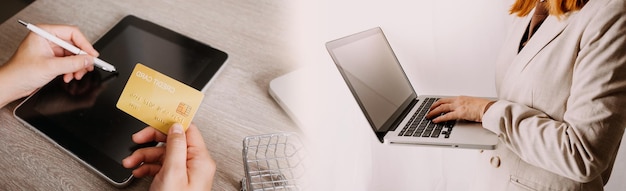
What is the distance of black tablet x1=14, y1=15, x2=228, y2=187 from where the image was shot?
0.90 m

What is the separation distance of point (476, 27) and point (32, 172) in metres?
0.90

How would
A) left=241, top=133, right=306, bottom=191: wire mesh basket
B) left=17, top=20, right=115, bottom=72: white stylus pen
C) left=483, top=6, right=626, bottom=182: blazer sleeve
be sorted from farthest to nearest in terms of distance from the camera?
left=17, top=20, right=115, bottom=72: white stylus pen → left=241, top=133, right=306, bottom=191: wire mesh basket → left=483, top=6, right=626, bottom=182: blazer sleeve

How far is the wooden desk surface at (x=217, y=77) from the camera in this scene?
2.93 ft

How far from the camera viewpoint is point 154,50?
105cm

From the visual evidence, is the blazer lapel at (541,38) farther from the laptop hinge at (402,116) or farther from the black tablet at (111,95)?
the black tablet at (111,95)

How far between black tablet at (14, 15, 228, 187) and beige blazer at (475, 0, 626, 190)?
1.84 feet

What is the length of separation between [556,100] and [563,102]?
0.04 ft

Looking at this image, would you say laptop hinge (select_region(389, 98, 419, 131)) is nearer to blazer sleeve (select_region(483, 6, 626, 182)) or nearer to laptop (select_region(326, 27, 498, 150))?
laptop (select_region(326, 27, 498, 150))

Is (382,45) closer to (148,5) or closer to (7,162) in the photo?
(148,5)

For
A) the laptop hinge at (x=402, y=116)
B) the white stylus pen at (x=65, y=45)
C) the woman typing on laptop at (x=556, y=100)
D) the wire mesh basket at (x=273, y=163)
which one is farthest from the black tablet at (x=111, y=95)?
the woman typing on laptop at (x=556, y=100)

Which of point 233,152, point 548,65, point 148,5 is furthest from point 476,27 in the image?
point 148,5

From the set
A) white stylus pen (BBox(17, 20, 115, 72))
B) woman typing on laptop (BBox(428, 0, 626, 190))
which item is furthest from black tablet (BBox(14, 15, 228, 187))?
woman typing on laptop (BBox(428, 0, 626, 190))

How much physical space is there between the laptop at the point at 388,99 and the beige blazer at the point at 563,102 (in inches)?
2.6

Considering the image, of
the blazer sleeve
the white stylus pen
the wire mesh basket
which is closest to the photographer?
the blazer sleeve
